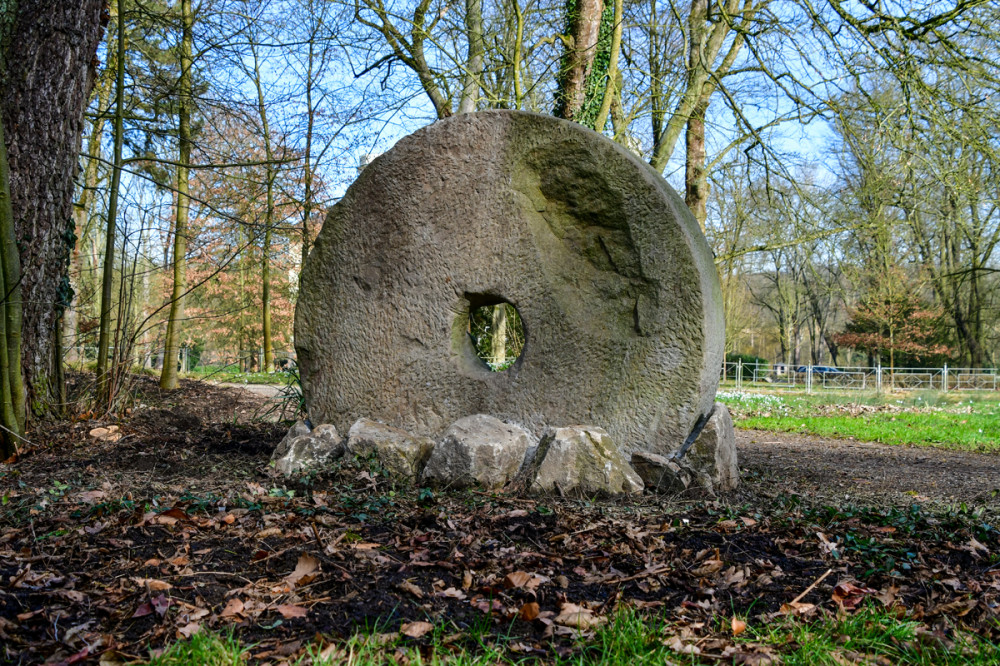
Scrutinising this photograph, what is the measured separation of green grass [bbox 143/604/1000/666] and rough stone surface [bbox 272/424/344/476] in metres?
2.09

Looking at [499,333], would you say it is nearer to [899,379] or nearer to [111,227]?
[111,227]

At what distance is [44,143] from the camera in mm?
4766

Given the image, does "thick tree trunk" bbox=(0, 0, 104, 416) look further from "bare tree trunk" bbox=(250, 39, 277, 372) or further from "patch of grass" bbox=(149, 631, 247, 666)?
"patch of grass" bbox=(149, 631, 247, 666)

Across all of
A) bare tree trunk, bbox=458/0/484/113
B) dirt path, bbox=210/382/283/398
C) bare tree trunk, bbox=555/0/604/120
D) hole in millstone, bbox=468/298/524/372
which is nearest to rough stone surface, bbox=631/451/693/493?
bare tree trunk, bbox=555/0/604/120

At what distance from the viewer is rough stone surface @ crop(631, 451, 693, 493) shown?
12.8 feet

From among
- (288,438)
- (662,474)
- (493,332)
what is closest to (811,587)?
(662,474)

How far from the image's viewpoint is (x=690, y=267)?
393cm

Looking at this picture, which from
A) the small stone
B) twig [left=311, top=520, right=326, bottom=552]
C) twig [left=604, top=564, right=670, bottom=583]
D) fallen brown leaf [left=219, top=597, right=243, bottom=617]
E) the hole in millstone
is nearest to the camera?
fallen brown leaf [left=219, top=597, right=243, bottom=617]

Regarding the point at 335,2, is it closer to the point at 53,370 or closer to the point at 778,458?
the point at 53,370

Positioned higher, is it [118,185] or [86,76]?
[86,76]

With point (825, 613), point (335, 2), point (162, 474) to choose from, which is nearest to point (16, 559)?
point (162, 474)

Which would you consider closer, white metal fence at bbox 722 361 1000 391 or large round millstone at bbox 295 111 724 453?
large round millstone at bbox 295 111 724 453

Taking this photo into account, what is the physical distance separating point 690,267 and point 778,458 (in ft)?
9.50

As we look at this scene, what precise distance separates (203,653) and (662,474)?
2636mm
